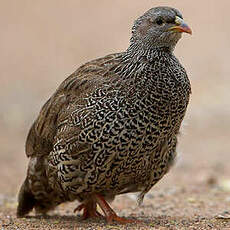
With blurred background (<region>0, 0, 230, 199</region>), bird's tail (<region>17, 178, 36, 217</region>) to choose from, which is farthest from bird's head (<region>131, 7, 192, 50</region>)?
blurred background (<region>0, 0, 230, 199</region>)

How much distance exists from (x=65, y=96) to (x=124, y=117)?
3.04 feet

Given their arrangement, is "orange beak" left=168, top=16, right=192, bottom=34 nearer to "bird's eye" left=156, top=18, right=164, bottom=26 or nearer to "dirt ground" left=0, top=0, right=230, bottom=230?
"bird's eye" left=156, top=18, right=164, bottom=26

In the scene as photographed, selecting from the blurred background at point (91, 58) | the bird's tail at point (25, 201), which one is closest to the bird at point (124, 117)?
the bird's tail at point (25, 201)

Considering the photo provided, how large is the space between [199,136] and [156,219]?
6.78 meters

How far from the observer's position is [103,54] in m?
19.7

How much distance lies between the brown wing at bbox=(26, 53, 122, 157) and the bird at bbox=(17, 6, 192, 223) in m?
0.01

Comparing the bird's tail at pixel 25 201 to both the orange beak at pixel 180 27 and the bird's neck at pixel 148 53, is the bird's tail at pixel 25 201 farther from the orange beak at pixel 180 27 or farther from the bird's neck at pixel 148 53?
the orange beak at pixel 180 27

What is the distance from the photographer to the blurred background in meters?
Result: 12.5

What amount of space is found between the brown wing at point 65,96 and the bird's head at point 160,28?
0.40 meters

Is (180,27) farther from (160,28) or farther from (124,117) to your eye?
(124,117)

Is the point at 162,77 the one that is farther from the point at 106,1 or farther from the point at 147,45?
the point at 106,1

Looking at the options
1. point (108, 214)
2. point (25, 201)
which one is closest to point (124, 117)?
point (108, 214)

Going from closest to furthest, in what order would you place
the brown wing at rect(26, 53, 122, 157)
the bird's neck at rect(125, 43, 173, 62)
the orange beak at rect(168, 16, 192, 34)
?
1. the orange beak at rect(168, 16, 192, 34)
2. the bird's neck at rect(125, 43, 173, 62)
3. the brown wing at rect(26, 53, 122, 157)

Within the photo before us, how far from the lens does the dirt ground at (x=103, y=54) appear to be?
8.33m
